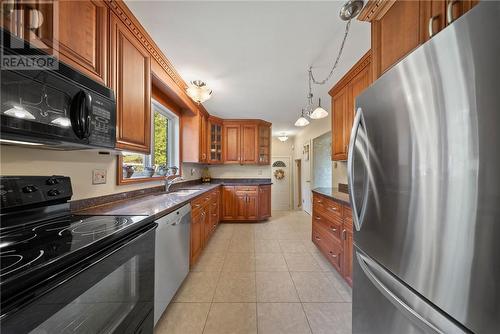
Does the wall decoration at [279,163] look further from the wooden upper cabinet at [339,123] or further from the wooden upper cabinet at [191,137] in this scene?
the wooden upper cabinet at [339,123]

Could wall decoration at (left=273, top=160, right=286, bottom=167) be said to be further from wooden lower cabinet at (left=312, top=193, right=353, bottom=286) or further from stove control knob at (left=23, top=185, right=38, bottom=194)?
stove control knob at (left=23, top=185, right=38, bottom=194)

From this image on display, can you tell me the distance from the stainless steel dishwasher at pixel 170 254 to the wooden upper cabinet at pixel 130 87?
2.22ft

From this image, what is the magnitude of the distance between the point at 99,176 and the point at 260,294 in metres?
1.75

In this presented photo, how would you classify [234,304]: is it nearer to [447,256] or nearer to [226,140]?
[447,256]

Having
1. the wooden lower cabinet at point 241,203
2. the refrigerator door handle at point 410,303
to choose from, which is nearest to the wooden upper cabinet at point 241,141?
the wooden lower cabinet at point 241,203

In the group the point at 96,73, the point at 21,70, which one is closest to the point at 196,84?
the point at 96,73

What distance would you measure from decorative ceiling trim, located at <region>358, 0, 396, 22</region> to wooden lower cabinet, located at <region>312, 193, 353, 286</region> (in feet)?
4.90

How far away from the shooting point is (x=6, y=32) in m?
0.66

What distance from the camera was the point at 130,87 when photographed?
158 cm

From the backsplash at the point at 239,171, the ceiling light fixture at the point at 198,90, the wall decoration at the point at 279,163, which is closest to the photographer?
the ceiling light fixture at the point at 198,90

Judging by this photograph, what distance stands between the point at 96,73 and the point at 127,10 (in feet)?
2.19

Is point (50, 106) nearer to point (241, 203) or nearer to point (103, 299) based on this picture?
point (103, 299)

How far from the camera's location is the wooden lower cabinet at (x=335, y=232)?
1.92 metres

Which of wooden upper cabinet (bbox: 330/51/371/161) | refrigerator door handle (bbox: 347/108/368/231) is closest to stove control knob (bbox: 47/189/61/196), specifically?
refrigerator door handle (bbox: 347/108/368/231)
